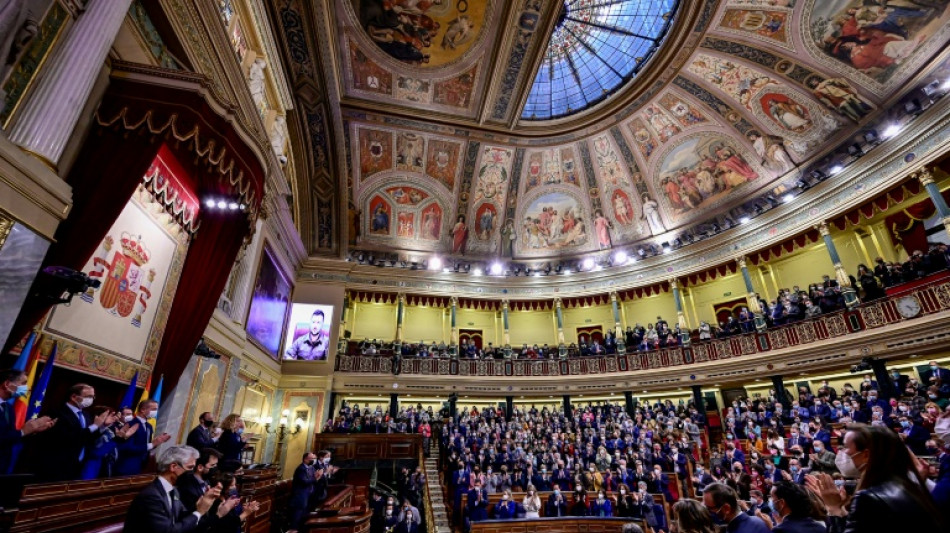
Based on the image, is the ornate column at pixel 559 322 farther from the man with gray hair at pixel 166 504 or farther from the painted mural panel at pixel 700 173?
the man with gray hair at pixel 166 504

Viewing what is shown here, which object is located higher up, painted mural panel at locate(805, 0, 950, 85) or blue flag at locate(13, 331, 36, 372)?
painted mural panel at locate(805, 0, 950, 85)

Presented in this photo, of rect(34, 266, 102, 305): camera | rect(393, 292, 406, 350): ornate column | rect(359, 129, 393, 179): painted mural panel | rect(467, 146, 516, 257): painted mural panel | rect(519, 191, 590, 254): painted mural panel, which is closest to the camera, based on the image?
rect(34, 266, 102, 305): camera

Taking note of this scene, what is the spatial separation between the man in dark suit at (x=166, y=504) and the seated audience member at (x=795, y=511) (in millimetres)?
3451

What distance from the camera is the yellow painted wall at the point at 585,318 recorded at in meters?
21.2

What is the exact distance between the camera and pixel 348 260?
18109mm

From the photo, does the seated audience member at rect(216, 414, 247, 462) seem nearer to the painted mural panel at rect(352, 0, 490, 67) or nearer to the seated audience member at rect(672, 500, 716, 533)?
the seated audience member at rect(672, 500, 716, 533)

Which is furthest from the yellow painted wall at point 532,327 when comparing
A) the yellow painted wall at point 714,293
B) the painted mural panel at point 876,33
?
the painted mural panel at point 876,33

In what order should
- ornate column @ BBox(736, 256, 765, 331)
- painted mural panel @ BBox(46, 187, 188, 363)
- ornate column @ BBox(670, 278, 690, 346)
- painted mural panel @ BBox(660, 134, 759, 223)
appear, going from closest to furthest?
painted mural panel @ BBox(46, 187, 188, 363) < ornate column @ BBox(736, 256, 765, 331) < ornate column @ BBox(670, 278, 690, 346) < painted mural panel @ BBox(660, 134, 759, 223)

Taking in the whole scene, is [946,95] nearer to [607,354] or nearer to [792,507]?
[607,354]

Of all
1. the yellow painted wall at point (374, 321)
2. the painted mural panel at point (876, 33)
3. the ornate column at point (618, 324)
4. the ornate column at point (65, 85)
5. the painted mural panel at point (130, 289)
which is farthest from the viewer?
the yellow painted wall at point (374, 321)

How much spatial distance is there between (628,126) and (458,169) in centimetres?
758

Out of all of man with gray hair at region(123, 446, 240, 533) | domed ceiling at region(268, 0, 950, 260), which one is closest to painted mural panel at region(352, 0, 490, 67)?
domed ceiling at region(268, 0, 950, 260)

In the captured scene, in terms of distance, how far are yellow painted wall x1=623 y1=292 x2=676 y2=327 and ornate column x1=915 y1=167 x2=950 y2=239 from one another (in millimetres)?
9238

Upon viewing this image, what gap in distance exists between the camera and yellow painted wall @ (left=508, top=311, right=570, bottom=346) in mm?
21250
